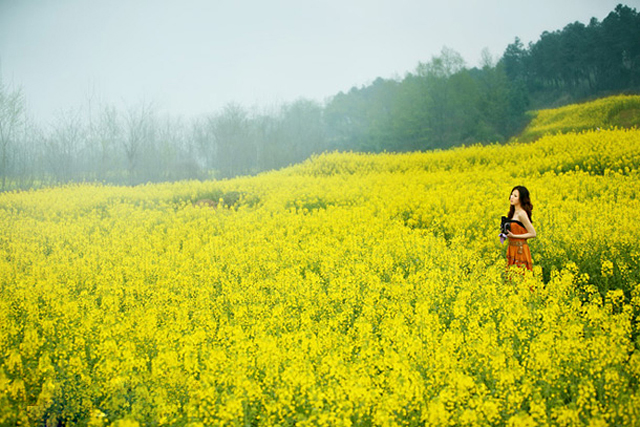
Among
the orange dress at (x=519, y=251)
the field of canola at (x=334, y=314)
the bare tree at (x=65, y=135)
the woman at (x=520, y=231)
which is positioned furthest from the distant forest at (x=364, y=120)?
the orange dress at (x=519, y=251)

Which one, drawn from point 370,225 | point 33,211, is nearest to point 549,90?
point 370,225

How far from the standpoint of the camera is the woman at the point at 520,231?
6863 mm

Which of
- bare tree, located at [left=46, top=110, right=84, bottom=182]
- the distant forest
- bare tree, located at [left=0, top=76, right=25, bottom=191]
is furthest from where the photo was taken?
the distant forest

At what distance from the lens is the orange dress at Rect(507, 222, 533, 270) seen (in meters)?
6.88

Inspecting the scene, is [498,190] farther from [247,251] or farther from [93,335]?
[93,335]

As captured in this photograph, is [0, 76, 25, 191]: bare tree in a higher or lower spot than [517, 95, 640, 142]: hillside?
higher

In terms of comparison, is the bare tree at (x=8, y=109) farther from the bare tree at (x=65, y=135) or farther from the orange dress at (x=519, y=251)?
the orange dress at (x=519, y=251)

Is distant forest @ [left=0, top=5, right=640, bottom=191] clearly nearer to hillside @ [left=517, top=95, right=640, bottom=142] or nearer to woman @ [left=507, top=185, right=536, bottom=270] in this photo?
hillside @ [left=517, top=95, right=640, bottom=142]

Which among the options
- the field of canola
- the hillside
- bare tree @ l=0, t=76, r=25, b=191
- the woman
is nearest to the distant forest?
bare tree @ l=0, t=76, r=25, b=191

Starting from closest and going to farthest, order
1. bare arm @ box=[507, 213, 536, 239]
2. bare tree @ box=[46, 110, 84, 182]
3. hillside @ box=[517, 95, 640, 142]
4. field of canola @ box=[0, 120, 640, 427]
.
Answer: field of canola @ box=[0, 120, 640, 427] → bare arm @ box=[507, 213, 536, 239] → hillside @ box=[517, 95, 640, 142] → bare tree @ box=[46, 110, 84, 182]

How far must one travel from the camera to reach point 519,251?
695cm

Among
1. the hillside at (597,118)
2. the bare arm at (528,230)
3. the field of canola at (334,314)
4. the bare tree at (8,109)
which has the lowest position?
the field of canola at (334,314)

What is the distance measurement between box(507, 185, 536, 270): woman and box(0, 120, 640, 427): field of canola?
40 centimetres

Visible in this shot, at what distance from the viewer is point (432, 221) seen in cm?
1092
